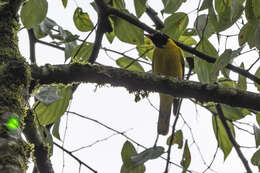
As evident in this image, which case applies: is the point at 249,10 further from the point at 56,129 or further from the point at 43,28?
the point at 56,129

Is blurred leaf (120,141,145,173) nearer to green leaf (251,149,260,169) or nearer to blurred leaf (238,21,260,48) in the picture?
green leaf (251,149,260,169)

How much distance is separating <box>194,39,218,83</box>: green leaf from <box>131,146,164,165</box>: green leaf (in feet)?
1.55

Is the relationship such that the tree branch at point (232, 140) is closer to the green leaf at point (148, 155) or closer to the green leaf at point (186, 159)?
the green leaf at point (186, 159)

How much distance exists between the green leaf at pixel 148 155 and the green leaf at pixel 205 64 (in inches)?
18.6

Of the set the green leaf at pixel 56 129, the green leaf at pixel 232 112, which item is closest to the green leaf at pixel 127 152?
the green leaf at pixel 56 129

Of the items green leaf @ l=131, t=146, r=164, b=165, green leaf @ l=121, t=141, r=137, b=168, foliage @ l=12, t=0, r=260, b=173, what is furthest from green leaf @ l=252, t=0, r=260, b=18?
green leaf @ l=121, t=141, r=137, b=168

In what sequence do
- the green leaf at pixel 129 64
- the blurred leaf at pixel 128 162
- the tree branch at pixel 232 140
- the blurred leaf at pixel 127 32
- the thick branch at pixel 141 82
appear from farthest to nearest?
1. the green leaf at pixel 129 64
2. the tree branch at pixel 232 140
3. the blurred leaf at pixel 127 32
4. the blurred leaf at pixel 128 162
5. the thick branch at pixel 141 82

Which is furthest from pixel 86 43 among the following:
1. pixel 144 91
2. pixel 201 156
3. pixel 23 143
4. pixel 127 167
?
pixel 23 143

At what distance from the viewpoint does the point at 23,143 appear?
46.2 inches

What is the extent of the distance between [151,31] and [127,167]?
1067 millimetres

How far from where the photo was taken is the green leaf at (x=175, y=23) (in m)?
2.35

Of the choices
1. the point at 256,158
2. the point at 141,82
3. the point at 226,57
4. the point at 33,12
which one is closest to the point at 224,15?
the point at 226,57

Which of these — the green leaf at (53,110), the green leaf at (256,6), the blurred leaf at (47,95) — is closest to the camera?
the green leaf at (256,6)

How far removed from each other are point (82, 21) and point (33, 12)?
2.12ft
